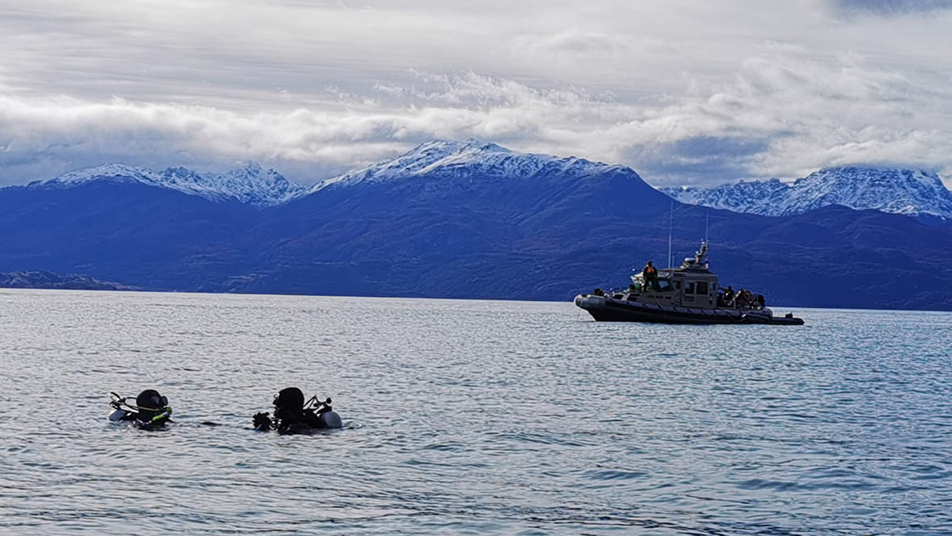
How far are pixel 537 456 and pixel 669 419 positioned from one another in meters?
11.5

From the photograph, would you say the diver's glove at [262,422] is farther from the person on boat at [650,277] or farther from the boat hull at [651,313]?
the boat hull at [651,313]

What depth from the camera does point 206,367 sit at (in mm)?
68812

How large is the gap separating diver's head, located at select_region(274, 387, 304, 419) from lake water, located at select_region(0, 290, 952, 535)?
1.14 meters

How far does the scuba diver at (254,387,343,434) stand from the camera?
3934 cm

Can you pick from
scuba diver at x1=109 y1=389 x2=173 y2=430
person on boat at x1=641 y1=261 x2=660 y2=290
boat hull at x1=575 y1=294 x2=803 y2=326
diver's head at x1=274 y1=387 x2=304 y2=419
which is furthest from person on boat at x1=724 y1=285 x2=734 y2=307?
scuba diver at x1=109 y1=389 x2=173 y2=430

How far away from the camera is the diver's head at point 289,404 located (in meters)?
39.4

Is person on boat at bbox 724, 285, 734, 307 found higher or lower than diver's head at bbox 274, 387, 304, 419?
higher

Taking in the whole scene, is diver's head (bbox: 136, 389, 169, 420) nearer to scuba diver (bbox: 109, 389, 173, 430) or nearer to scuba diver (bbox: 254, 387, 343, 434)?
scuba diver (bbox: 109, 389, 173, 430)

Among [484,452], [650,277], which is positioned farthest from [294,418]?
[650,277]

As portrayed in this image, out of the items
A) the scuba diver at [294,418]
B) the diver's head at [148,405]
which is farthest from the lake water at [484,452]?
the diver's head at [148,405]

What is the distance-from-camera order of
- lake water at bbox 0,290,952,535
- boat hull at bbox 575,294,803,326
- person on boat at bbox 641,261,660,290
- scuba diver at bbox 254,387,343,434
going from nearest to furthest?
lake water at bbox 0,290,952,535, scuba diver at bbox 254,387,343,434, person on boat at bbox 641,261,660,290, boat hull at bbox 575,294,803,326

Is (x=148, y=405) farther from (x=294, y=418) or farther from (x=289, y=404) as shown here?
(x=294, y=418)

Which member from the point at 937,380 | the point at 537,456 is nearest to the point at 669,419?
the point at 537,456

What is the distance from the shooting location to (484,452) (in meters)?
36.2
